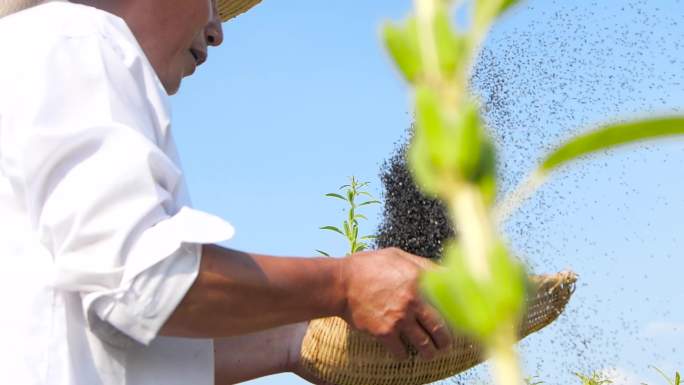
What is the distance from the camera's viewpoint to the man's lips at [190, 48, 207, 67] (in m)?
1.39

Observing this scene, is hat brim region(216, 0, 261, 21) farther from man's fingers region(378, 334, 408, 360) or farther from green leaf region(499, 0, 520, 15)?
green leaf region(499, 0, 520, 15)

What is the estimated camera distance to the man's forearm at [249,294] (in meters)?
1.02

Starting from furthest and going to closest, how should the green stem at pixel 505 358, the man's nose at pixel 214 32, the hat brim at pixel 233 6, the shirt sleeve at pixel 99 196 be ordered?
1. the hat brim at pixel 233 6
2. the man's nose at pixel 214 32
3. the shirt sleeve at pixel 99 196
4. the green stem at pixel 505 358

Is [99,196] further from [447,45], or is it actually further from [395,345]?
→ [447,45]

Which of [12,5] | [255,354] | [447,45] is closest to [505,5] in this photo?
[447,45]

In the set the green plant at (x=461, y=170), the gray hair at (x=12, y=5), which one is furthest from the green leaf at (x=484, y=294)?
the gray hair at (x=12, y=5)

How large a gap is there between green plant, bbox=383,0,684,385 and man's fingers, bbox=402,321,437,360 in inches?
42.0

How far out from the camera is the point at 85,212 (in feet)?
3.17

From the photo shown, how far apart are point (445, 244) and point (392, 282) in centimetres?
29

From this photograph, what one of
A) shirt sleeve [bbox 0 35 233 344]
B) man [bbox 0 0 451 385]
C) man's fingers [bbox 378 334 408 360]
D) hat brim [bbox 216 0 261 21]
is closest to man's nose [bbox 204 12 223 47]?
man [bbox 0 0 451 385]

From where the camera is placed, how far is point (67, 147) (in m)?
0.98

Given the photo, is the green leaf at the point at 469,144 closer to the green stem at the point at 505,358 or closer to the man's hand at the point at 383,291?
the green stem at the point at 505,358

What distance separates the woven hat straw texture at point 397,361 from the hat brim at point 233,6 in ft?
3.26

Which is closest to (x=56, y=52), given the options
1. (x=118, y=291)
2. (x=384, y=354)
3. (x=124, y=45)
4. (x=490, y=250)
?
(x=124, y=45)
